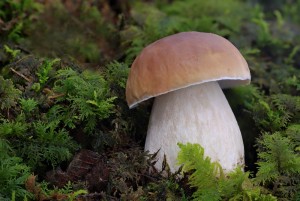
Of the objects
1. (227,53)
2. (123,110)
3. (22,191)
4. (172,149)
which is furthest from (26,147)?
(227,53)

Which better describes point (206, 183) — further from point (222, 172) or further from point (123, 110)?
point (123, 110)

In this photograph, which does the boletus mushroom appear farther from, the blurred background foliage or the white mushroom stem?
the blurred background foliage

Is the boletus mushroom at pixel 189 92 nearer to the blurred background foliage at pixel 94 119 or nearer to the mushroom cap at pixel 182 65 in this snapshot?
the mushroom cap at pixel 182 65

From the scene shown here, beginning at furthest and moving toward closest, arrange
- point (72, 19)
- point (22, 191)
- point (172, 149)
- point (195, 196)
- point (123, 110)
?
Answer: point (72, 19)
point (123, 110)
point (172, 149)
point (195, 196)
point (22, 191)

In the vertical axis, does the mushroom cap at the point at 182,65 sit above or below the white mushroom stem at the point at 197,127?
above

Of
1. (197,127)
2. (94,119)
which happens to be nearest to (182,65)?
(197,127)

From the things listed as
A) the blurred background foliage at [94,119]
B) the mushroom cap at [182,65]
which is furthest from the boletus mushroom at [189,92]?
the blurred background foliage at [94,119]
